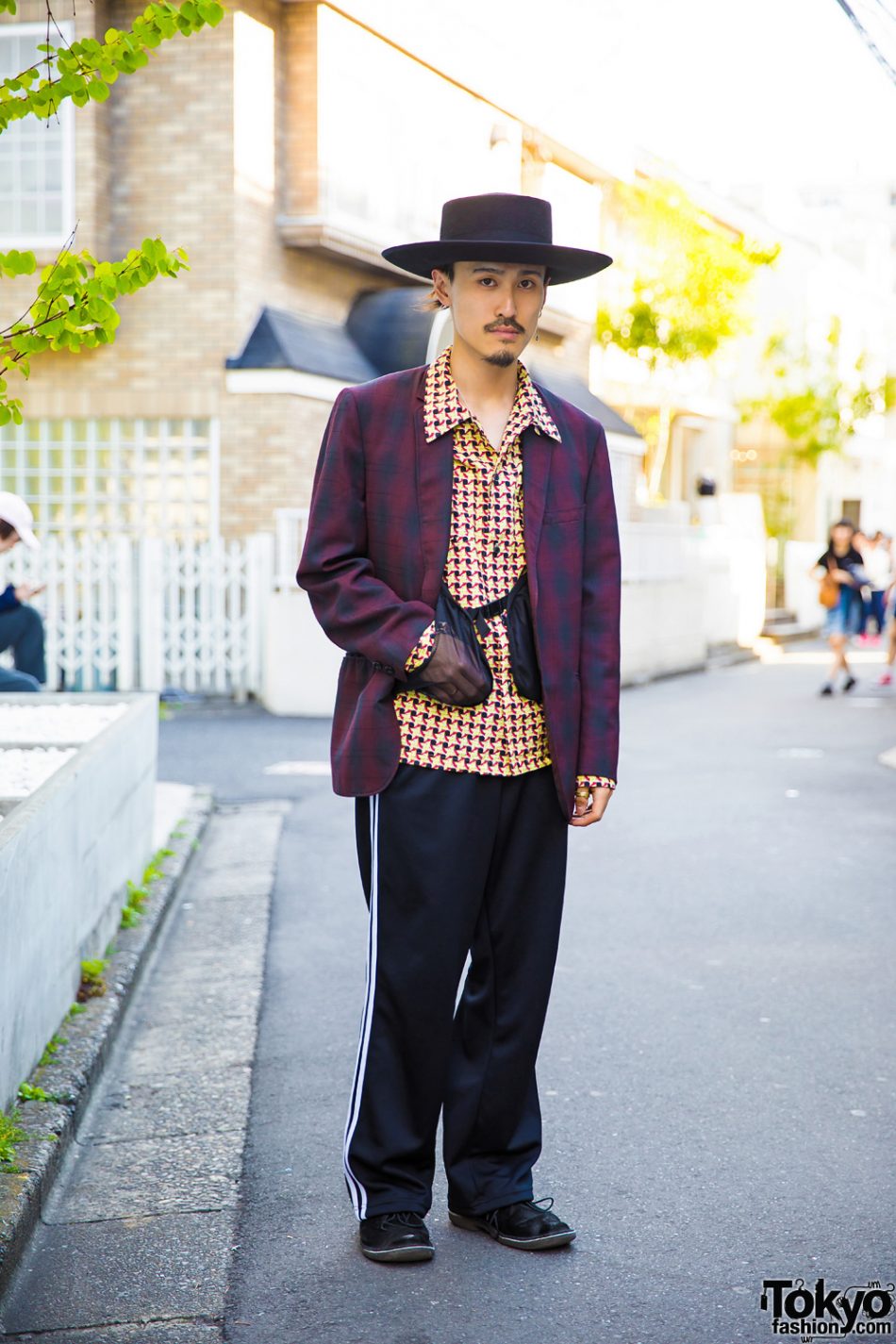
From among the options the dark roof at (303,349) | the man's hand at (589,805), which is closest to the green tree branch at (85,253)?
the man's hand at (589,805)

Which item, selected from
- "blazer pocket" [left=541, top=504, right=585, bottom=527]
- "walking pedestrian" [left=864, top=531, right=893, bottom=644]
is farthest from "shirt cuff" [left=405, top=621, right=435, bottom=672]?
"walking pedestrian" [left=864, top=531, right=893, bottom=644]

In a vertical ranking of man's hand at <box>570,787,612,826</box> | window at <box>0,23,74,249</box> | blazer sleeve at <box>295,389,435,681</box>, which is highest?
window at <box>0,23,74,249</box>

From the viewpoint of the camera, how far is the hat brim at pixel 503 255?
3293 mm

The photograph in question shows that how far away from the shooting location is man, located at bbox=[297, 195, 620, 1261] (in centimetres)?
336

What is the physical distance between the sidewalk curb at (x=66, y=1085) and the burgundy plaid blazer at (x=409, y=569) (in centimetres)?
113

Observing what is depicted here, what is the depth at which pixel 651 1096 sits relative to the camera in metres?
4.53

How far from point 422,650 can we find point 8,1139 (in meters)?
1.53

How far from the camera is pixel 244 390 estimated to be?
16.7 m

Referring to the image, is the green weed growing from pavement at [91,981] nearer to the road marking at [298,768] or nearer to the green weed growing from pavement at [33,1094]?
the green weed growing from pavement at [33,1094]

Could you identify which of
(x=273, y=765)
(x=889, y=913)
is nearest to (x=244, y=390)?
(x=273, y=765)

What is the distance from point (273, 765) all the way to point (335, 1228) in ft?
25.6

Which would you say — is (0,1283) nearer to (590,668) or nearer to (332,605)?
(332,605)

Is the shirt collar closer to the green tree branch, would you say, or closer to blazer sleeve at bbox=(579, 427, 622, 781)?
blazer sleeve at bbox=(579, 427, 622, 781)

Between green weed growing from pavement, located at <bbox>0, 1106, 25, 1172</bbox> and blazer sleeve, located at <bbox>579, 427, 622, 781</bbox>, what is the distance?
1.53 meters
